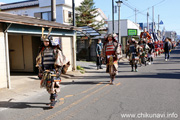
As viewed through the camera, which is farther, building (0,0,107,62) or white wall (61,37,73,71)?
building (0,0,107,62)

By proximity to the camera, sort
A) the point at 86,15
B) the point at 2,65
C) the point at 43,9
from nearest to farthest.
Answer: the point at 2,65
the point at 86,15
the point at 43,9

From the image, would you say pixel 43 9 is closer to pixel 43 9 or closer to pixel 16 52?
pixel 43 9

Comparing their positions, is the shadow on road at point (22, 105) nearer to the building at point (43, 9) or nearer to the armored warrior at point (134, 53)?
the armored warrior at point (134, 53)

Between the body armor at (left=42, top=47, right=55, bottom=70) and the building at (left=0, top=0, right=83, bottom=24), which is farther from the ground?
the building at (left=0, top=0, right=83, bottom=24)

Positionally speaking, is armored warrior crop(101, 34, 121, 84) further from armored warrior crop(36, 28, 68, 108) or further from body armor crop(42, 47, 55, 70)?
body armor crop(42, 47, 55, 70)

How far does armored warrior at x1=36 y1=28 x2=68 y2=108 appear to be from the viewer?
5.73 meters

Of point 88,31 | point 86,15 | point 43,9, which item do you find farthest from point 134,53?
point 43,9

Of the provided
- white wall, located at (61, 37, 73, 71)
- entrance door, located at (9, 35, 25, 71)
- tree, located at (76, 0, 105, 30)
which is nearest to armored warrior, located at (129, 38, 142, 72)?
white wall, located at (61, 37, 73, 71)

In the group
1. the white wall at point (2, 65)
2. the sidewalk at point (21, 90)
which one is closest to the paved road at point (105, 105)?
the sidewalk at point (21, 90)

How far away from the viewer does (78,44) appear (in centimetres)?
2336

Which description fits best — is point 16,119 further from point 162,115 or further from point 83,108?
point 162,115

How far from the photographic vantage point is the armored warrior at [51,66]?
5730mm

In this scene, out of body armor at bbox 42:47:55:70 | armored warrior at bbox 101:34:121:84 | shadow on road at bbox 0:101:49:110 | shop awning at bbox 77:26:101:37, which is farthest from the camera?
shop awning at bbox 77:26:101:37

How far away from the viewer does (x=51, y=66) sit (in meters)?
5.86
